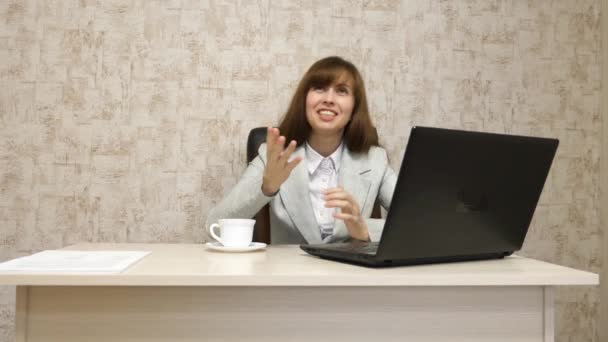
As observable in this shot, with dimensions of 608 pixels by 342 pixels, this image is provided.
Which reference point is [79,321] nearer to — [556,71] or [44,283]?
[44,283]

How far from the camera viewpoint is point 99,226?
2.08 metres

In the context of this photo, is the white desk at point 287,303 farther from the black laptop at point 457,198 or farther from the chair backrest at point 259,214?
the chair backrest at point 259,214

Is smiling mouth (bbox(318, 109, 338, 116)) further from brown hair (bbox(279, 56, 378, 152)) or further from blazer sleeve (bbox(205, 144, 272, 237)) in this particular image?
blazer sleeve (bbox(205, 144, 272, 237))

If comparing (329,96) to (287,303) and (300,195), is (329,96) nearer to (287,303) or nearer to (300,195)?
(300,195)

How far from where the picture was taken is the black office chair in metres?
1.71

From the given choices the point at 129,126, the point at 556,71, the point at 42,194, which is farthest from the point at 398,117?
the point at 42,194

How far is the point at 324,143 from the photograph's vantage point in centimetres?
180

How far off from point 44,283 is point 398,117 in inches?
67.4

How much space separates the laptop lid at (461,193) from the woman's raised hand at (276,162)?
0.40 meters

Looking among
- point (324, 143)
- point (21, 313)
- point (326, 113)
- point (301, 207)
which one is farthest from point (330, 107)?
point (21, 313)

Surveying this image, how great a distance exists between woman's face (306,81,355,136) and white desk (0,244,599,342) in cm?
86

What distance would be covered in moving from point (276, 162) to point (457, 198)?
1.67 feet

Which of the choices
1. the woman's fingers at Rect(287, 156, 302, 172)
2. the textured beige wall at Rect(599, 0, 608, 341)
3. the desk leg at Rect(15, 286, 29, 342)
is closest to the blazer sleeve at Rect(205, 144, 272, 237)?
the woman's fingers at Rect(287, 156, 302, 172)

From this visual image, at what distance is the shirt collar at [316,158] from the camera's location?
1763mm
